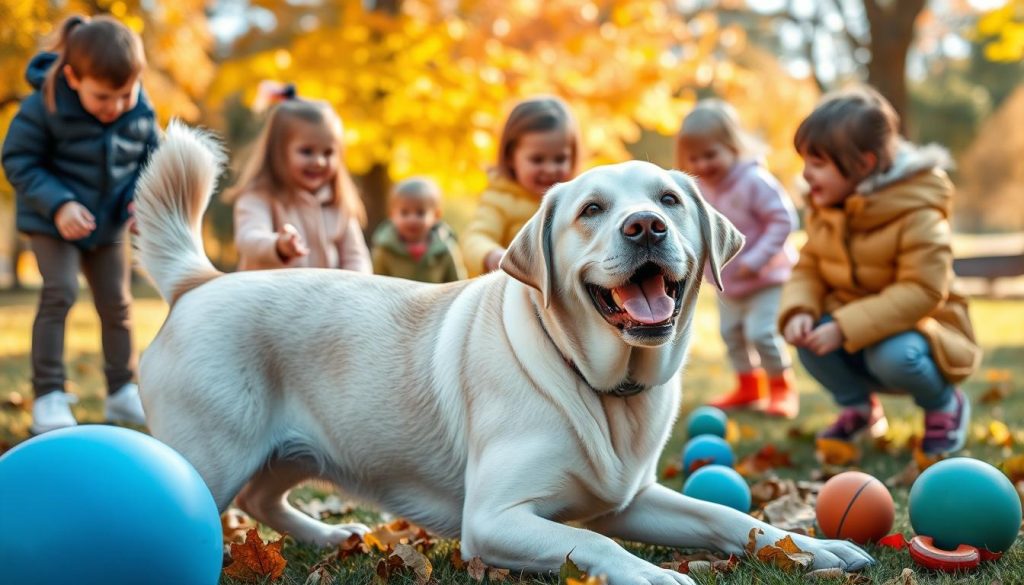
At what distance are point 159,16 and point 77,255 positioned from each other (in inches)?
290

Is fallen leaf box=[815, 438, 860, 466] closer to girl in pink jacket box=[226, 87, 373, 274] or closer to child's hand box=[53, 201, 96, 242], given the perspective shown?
girl in pink jacket box=[226, 87, 373, 274]

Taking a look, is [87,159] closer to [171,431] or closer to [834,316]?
[171,431]

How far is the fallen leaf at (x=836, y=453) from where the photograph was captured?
4.64 m

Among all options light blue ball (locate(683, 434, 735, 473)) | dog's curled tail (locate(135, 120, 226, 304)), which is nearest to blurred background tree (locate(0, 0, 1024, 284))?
light blue ball (locate(683, 434, 735, 473))

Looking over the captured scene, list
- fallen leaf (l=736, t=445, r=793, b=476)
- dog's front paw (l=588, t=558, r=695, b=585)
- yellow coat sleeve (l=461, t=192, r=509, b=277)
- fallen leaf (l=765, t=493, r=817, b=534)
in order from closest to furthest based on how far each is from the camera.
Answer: dog's front paw (l=588, t=558, r=695, b=585)
fallen leaf (l=765, t=493, r=817, b=534)
fallen leaf (l=736, t=445, r=793, b=476)
yellow coat sleeve (l=461, t=192, r=509, b=277)

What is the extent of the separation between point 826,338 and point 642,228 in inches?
93.3

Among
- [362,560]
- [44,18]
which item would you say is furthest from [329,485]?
[44,18]

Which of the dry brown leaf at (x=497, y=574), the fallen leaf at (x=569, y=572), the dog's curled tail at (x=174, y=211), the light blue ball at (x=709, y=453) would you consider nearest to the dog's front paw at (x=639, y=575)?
the fallen leaf at (x=569, y=572)

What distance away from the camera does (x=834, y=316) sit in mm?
4785

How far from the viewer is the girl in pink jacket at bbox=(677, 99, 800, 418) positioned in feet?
20.9

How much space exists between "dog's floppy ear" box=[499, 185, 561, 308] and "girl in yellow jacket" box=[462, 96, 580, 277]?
7.40ft

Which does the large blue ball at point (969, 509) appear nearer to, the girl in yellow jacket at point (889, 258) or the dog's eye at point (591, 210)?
the dog's eye at point (591, 210)

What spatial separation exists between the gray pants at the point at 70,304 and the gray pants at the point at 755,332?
12.1 feet

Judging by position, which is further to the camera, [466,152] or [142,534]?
[466,152]
